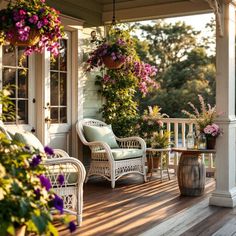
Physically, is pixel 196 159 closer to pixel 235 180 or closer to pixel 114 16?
pixel 235 180

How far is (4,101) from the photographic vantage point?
231 cm

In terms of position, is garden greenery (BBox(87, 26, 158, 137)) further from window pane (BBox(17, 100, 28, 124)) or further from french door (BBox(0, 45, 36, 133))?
window pane (BBox(17, 100, 28, 124))

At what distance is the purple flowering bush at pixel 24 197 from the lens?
70.5 inches

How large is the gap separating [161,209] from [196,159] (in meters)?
0.99

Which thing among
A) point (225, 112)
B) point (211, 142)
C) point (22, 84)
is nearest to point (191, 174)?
point (211, 142)

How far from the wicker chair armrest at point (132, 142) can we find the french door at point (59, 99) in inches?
33.5

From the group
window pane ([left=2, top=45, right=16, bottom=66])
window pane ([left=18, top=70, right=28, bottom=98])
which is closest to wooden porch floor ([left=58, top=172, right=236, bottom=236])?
window pane ([left=18, top=70, right=28, bottom=98])

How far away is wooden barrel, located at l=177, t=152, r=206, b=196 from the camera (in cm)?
517

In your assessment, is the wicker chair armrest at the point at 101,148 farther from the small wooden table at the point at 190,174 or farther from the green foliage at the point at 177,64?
the green foliage at the point at 177,64

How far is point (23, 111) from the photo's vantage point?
5.53 metres

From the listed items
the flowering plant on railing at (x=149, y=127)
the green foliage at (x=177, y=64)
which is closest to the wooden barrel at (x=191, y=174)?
the flowering plant on railing at (x=149, y=127)

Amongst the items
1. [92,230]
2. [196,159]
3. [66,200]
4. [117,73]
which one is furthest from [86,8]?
[92,230]

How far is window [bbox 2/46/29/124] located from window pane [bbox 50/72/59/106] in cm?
45

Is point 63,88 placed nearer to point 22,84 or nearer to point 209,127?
point 22,84
